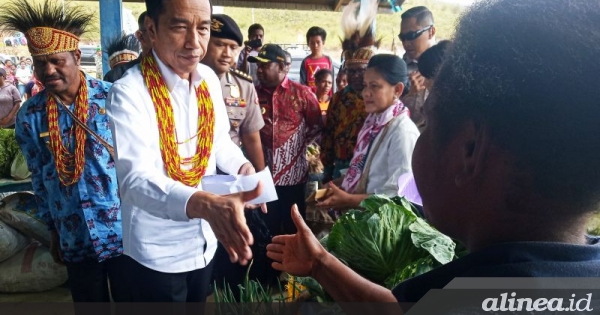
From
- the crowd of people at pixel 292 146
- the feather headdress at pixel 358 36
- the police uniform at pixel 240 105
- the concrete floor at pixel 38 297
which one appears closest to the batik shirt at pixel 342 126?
the crowd of people at pixel 292 146

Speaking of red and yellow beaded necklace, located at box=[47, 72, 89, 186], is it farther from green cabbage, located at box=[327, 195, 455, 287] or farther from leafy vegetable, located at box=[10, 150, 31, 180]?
leafy vegetable, located at box=[10, 150, 31, 180]

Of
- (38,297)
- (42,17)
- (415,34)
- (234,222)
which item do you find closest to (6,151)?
(38,297)

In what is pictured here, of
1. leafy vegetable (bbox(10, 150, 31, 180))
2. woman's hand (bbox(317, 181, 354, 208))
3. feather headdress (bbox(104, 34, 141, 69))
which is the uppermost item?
feather headdress (bbox(104, 34, 141, 69))

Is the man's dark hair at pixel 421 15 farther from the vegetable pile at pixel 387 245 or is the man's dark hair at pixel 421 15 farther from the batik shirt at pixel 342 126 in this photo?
the vegetable pile at pixel 387 245

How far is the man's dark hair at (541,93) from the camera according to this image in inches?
25.8

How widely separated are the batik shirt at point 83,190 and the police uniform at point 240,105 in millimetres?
1007

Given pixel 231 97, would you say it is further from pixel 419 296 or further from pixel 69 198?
pixel 419 296

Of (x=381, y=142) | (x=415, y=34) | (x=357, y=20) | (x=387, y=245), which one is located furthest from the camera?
(x=357, y=20)

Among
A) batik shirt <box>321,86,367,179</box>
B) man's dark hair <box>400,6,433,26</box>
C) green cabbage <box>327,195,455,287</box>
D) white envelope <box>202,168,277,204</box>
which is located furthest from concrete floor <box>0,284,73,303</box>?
man's dark hair <box>400,6,433,26</box>

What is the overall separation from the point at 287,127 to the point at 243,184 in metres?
2.04

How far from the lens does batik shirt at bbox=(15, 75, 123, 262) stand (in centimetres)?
222

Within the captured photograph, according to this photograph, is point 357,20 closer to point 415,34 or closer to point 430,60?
point 415,34

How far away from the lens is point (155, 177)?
1521 mm

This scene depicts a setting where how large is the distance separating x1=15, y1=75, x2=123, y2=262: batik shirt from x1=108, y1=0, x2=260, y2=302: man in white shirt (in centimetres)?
53
